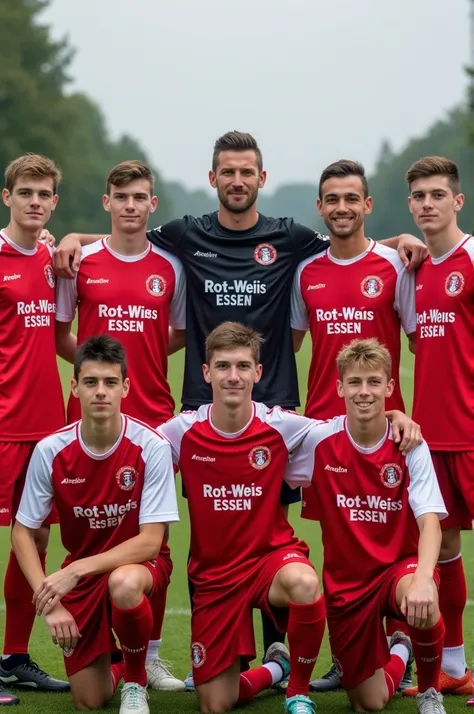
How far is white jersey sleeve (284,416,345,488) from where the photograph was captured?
543 centimetres

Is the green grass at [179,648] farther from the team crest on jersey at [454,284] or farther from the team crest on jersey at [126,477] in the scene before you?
the team crest on jersey at [454,284]

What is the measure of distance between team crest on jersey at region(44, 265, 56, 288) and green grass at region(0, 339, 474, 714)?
1947 millimetres

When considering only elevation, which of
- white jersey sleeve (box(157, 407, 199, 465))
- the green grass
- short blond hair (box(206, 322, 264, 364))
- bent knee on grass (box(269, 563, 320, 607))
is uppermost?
short blond hair (box(206, 322, 264, 364))

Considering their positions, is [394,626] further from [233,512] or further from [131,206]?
[131,206]

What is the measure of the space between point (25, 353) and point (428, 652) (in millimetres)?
2344

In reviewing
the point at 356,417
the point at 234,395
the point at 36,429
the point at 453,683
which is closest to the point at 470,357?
the point at 356,417

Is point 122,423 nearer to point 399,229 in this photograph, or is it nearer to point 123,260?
point 123,260

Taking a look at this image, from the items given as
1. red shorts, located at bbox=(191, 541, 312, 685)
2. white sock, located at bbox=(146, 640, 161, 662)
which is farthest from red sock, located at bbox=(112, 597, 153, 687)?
white sock, located at bbox=(146, 640, 161, 662)

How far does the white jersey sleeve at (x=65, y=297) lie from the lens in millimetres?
6055

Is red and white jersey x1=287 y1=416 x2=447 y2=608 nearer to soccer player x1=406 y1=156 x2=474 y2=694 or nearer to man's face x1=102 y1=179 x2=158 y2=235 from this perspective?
soccer player x1=406 y1=156 x2=474 y2=694

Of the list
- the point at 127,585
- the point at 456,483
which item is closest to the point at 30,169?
the point at 127,585

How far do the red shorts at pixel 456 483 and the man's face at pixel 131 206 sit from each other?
6.11ft

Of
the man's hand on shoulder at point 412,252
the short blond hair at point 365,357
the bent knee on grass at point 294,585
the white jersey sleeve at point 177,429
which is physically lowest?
the bent knee on grass at point 294,585

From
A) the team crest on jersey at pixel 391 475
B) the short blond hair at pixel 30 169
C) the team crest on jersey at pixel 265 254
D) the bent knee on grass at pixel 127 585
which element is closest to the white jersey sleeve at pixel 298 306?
the team crest on jersey at pixel 265 254
